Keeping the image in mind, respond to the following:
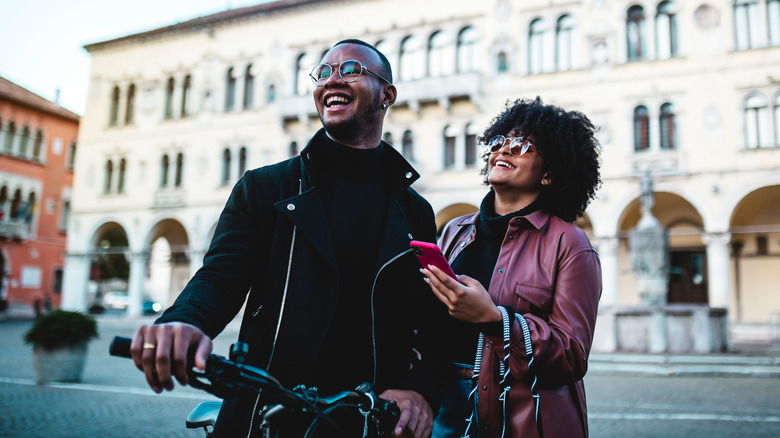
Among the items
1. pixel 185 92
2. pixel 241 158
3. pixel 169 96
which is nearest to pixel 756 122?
pixel 241 158

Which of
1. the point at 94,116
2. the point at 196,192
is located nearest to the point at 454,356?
the point at 196,192

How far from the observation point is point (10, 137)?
32844 mm

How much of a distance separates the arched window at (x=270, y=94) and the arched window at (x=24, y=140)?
16.6 m

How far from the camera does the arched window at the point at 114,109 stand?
29609mm

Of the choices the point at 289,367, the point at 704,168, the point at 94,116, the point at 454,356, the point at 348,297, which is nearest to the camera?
the point at 289,367

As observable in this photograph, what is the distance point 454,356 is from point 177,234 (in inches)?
1250

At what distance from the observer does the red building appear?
32688 millimetres

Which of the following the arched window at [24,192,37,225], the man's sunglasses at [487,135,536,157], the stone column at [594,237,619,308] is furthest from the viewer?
the arched window at [24,192,37,225]

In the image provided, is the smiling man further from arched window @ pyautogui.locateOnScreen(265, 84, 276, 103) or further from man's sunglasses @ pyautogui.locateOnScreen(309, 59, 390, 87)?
arched window @ pyautogui.locateOnScreen(265, 84, 276, 103)

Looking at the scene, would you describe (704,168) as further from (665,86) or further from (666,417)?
(666,417)

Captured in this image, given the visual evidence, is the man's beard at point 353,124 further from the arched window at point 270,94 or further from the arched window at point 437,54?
the arched window at point 270,94

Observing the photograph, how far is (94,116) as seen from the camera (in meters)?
29.9

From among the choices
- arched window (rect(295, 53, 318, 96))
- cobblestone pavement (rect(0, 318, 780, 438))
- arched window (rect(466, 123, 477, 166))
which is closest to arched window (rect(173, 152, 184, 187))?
arched window (rect(295, 53, 318, 96))

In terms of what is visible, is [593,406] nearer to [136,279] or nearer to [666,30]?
→ [666,30]
